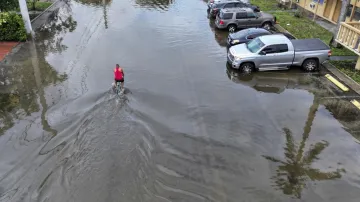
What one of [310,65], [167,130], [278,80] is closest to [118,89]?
[167,130]

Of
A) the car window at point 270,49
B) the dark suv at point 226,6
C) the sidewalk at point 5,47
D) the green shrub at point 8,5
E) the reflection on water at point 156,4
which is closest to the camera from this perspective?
the car window at point 270,49

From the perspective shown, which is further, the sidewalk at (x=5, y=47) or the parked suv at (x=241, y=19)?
the parked suv at (x=241, y=19)

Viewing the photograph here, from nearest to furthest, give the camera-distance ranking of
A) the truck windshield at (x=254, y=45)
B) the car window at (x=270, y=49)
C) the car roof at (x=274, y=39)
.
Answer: the car window at (x=270, y=49) → the car roof at (x=274, y=39) → the truck windshield at (x=254, y=45)

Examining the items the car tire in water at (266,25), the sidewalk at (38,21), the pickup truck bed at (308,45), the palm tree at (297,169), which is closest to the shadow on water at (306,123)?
the palm tree at (297,169)

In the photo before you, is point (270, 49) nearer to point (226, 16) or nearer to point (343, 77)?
point (343, 77)

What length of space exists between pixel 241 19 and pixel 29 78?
1460 centimetres

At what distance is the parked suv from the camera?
2298 cm

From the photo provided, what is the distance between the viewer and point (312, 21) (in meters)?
25.2

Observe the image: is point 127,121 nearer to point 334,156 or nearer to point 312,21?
point 334,156

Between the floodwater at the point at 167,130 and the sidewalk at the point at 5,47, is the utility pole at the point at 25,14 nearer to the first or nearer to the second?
the sidewalk at the point at 5,47

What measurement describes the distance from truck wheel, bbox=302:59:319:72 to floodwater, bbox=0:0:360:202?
57cm

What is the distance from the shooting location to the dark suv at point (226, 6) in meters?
25.8

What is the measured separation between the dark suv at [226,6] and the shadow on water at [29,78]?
11679mm

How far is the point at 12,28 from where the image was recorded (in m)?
20.3
